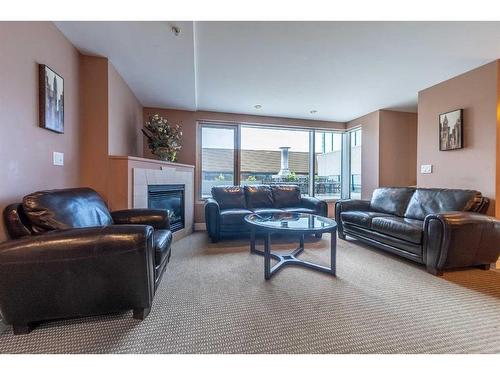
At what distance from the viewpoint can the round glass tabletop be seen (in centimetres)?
230

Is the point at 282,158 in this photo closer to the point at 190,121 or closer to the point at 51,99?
the point at 190,121

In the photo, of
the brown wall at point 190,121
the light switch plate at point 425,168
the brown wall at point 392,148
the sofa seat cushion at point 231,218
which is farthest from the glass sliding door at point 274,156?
the light switch plate at point 425,168

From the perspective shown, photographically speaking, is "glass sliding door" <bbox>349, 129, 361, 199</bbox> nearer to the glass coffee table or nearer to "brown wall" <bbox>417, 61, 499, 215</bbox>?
"brown wall" <bbox>417, 61, 499, 215</bbox>

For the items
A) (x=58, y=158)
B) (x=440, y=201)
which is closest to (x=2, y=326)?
(x=58, y=158)

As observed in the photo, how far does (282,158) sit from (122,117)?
3.28m

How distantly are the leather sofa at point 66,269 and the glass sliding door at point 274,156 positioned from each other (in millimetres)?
3662

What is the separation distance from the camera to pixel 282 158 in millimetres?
5348

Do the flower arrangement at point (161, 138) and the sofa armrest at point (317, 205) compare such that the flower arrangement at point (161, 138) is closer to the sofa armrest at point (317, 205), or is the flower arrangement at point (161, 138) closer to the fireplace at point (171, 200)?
the fireplace at point (171, 200)

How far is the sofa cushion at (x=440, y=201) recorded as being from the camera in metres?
2.70

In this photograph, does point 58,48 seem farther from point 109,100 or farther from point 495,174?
point 495,174

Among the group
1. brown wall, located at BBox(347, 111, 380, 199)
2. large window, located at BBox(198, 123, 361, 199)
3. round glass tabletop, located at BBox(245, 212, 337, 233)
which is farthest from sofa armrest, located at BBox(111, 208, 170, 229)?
brown wall, located at BBox(347, 111, 380, 199)

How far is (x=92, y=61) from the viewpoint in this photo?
260 cm
